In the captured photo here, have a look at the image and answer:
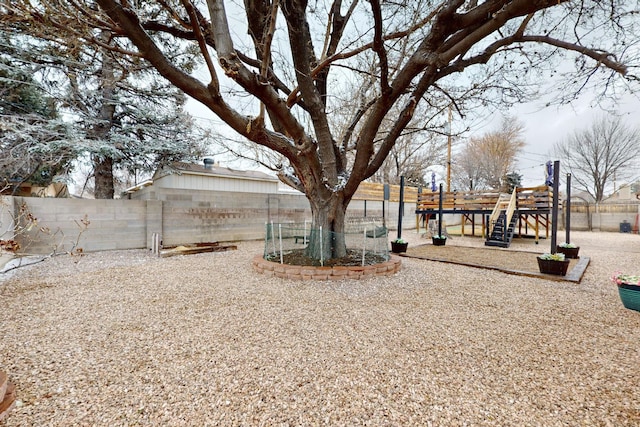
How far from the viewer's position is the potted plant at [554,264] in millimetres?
4363

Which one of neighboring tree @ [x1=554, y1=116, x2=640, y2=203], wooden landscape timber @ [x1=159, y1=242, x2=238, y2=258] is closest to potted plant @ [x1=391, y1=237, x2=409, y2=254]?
wooden landscape timber @ [x1=159, y1=242, x2=238, y2=258]

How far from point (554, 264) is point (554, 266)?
38 mm

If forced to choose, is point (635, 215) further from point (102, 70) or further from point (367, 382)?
point (102, 70)

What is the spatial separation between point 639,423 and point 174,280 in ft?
16.1

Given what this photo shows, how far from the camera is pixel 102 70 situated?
23.8 ft

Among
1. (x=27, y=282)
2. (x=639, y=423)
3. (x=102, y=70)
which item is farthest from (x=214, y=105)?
(x=102, y=70)

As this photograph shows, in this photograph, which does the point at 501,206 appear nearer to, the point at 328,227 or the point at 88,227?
the point at 328,227

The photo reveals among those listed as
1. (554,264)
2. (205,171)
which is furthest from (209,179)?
(554,264)

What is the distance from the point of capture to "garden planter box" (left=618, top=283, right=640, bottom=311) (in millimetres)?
2958

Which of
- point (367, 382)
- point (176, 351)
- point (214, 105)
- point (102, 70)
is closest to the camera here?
point (367, 382)

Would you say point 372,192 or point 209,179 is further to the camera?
point 372,192

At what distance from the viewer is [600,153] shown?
1720 centimetres

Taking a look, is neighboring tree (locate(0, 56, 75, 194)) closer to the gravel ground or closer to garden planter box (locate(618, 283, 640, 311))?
the gravel ground

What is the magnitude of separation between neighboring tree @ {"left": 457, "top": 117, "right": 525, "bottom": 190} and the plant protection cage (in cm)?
1870
